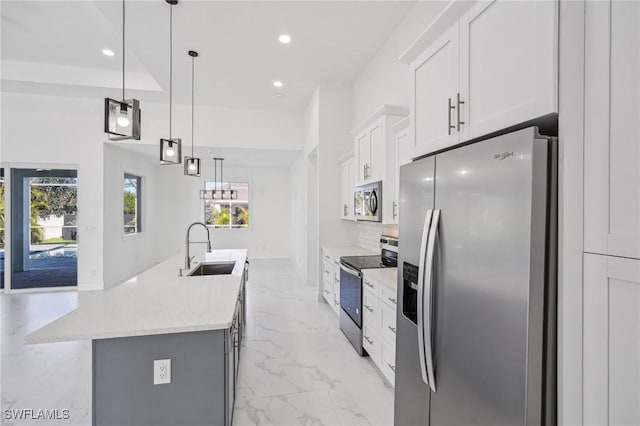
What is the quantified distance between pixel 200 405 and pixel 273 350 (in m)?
1.55

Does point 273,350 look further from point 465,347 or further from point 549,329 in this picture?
point 549,329

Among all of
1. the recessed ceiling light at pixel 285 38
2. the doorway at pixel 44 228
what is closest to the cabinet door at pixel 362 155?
the recessed ceiling light at pixel 285 38

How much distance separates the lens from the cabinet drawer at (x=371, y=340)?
8.35ft

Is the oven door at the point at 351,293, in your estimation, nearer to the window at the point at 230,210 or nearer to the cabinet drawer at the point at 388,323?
the cabinet drawer at the point at 388,323

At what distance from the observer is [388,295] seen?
A: 2277mm

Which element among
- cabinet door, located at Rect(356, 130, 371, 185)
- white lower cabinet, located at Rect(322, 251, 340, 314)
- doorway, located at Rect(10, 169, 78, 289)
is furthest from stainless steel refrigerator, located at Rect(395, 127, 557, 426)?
doorway, located at Rect(10, 169, 78, 289)

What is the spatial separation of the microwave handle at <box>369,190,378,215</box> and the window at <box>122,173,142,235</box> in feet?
19.5

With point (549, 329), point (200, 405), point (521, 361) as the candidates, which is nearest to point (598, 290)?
point (549, 329)

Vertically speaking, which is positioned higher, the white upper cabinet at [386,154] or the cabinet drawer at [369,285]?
the white upper cabinet at [386,154]

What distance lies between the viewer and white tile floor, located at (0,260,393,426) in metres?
2.13

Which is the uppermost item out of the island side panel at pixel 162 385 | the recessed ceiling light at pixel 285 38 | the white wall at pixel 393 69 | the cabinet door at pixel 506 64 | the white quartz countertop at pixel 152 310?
the recessed ceiling light at pixel 285 38

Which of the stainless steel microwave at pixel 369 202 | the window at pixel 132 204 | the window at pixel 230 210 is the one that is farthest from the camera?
the window at pixel 230 210

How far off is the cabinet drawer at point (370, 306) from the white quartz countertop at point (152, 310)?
1.18 metres

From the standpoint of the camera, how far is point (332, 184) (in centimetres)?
479
